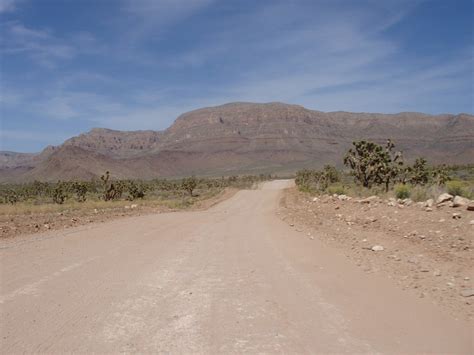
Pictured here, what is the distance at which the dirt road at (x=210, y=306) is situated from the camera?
5.16m

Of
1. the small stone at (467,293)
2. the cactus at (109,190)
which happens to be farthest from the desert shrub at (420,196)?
the cactus at (109,190)

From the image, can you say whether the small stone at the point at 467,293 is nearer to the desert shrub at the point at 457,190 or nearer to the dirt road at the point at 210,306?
the dirt road at the point at 210,306

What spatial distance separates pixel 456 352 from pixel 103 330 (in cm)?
386

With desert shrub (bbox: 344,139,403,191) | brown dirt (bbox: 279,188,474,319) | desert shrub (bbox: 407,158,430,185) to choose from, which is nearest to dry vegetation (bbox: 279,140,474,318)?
brown dirt (bbox: 279,188,474,319)


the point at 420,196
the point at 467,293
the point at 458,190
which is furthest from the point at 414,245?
the point at 458,190

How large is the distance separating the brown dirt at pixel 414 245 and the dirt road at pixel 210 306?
419 millimetres

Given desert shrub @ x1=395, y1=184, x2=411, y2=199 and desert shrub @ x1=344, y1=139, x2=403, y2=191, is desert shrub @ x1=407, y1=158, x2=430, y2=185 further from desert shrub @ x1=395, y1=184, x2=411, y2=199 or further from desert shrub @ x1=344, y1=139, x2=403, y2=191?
desert shrub @ x1=395, y1=184, x2=411, y2=199

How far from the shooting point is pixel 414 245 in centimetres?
1042

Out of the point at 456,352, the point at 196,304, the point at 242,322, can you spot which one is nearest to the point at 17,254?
the point at 196,304

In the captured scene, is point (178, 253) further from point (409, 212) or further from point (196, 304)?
point (409, 212)

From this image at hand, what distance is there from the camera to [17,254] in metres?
11.1

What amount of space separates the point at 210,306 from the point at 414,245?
19.0 feet

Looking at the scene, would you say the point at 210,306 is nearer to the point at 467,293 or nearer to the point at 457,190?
the point at 467,293

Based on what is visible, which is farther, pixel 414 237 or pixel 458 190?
pixel 458 190
